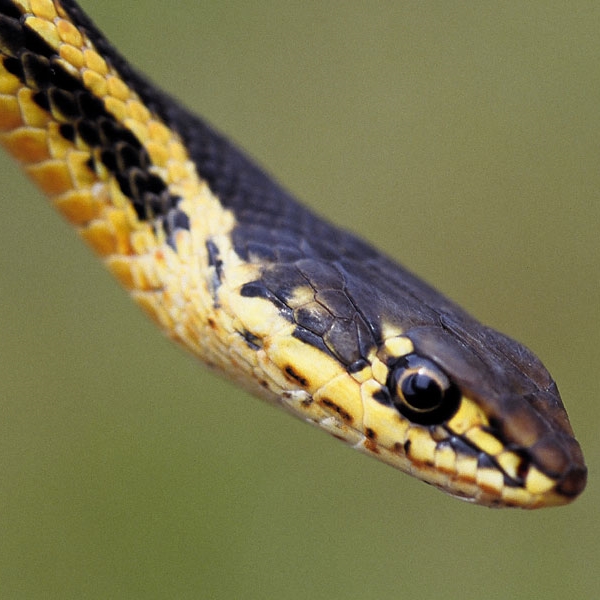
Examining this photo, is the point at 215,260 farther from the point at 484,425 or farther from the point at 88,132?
the point at 484,425

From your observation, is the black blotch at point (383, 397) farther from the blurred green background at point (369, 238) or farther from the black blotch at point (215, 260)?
the blurred green background at point (369, 238)

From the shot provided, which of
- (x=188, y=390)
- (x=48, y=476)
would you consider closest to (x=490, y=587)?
(x=188, y=390)

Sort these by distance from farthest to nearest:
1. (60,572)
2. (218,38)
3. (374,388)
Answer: (218,38) → (60,572) → (374,388)

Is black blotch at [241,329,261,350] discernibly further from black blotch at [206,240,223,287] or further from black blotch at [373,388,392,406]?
black blotch at [373,388,392,406]

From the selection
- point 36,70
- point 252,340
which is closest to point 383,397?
point 252,340

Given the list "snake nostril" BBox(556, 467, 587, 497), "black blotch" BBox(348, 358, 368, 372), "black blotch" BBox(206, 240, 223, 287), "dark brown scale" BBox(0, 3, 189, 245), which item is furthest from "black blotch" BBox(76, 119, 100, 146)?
"snake nostril" BBox(556, 467, 587, 497)

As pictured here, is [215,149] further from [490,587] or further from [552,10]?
[552,10]
